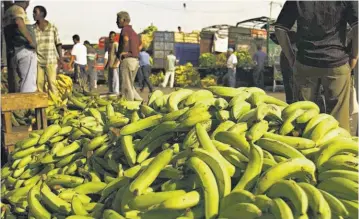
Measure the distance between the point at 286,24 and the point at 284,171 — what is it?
3.16 metres

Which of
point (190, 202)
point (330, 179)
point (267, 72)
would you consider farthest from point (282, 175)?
point (267, 72)

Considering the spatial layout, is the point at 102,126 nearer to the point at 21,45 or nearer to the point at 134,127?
the point at 134,127

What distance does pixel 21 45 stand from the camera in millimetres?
6672

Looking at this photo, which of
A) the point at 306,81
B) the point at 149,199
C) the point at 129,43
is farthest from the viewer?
the point at 129,43

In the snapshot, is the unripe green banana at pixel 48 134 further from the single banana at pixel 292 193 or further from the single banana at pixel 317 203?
A: the single banana at pixel 317 203

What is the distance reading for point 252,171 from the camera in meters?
2.03

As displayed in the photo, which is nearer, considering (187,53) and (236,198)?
(236,198)

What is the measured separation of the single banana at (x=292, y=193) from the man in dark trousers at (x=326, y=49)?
2890 millimetres

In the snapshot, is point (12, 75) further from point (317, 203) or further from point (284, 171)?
point (317, 203)

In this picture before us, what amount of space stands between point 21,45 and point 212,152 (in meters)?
5.24

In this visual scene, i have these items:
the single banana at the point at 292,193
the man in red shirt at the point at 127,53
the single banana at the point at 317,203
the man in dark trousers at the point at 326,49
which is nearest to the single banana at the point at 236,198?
the single banana at the point at 292,193

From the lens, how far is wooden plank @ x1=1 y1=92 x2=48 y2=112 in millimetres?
4824

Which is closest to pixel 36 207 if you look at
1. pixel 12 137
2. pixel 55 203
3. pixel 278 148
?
pixel 55 203

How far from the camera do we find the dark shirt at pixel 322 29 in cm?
451
